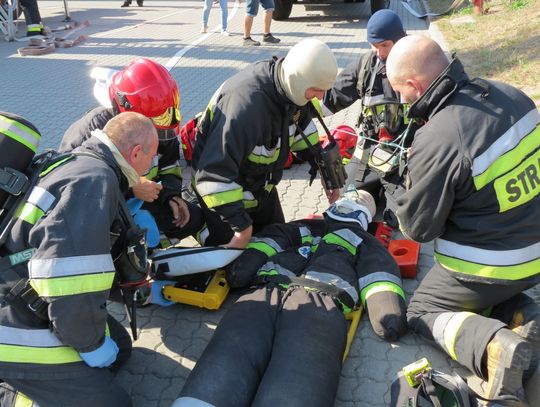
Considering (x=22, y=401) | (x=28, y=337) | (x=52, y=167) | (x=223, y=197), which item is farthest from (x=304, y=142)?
(x=22, y=401)

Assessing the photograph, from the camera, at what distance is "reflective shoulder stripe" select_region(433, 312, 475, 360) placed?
2.51 m

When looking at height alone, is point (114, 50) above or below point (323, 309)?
below

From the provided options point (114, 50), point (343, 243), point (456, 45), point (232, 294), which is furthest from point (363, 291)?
point (114, 50)

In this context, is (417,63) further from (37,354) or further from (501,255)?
(37,354)

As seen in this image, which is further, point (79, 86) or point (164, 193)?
point (79, 86)

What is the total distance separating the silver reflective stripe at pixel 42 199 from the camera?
197cm

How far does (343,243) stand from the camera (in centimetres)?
320

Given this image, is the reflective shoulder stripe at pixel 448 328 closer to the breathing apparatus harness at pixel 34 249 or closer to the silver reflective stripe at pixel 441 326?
the silver reflective stripe at pixel 441 326

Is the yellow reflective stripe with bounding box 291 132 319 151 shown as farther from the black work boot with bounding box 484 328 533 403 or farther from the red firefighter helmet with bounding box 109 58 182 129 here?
the black work boot with bounding box 484 328 533 403

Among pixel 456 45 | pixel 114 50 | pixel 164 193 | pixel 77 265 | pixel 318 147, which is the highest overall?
pixel 77 265

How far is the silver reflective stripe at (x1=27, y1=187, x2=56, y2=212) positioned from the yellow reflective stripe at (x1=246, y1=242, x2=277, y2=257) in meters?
1.43

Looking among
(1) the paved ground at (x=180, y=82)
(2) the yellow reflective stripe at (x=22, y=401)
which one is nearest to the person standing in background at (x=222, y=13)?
(1) the paved ground at (x=180, y=82)

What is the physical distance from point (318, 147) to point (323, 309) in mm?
1317

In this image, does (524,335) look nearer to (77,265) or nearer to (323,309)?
(323,309)
